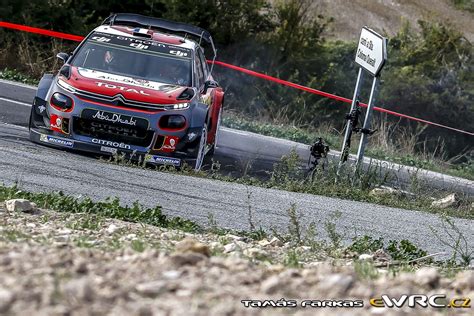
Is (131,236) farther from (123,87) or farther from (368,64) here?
(368,64)

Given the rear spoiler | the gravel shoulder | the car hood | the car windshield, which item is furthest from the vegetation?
the rear spoiler

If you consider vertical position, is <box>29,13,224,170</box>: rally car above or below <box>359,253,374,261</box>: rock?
below

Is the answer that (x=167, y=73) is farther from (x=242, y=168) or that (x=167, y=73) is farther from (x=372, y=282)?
(x=372, y=282)

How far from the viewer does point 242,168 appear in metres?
15.9

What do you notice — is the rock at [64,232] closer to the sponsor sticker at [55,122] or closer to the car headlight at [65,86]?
the sponsor sticker at [55,122]

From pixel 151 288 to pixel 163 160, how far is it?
854 centimetres

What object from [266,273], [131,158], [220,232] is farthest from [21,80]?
[266,273]

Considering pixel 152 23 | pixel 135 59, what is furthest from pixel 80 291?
pixel 152 23

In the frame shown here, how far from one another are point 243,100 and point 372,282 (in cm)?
1906

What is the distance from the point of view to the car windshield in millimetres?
14719

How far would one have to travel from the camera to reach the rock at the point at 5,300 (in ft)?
15.3

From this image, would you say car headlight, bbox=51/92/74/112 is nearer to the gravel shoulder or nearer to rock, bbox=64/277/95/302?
the gravel shoulder

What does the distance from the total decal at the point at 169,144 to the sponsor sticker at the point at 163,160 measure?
0.11m

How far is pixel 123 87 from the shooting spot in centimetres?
1401
